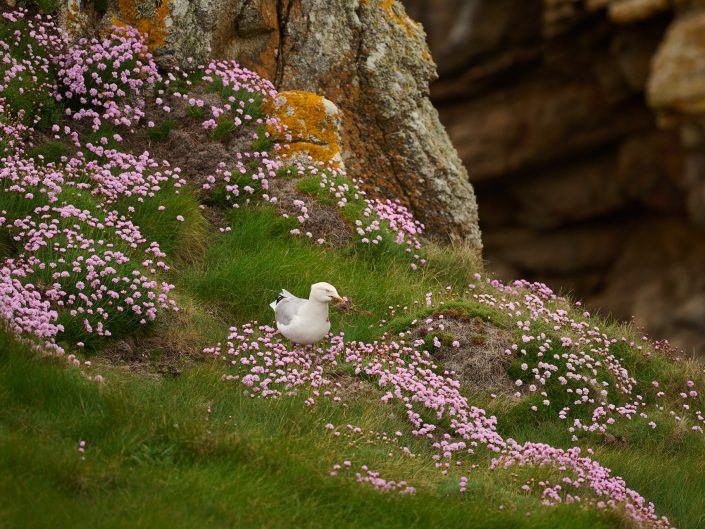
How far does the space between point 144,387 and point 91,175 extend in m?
3.63

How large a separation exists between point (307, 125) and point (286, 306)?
376 centimetres

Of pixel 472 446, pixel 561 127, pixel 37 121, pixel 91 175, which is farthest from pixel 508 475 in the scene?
pixel 561 127

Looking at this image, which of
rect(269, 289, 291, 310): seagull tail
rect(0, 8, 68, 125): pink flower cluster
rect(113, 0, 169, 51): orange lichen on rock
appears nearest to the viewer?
rect(269, 289, 291, 310): seagull tail

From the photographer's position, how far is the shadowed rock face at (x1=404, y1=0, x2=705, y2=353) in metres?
23.7

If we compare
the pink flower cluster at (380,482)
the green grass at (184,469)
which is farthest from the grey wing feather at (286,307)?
the pink flower cluster at (380,482)

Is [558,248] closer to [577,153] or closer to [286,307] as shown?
[577,153]

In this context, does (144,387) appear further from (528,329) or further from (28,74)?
(28,74)

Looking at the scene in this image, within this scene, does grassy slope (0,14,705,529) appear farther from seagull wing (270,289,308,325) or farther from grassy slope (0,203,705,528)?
seagull wing (270,289,308,325)

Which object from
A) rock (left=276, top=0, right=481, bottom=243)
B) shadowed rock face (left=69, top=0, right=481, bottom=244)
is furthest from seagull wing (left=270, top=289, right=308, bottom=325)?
rock (left=276, top=0, right=481, bottom=243)

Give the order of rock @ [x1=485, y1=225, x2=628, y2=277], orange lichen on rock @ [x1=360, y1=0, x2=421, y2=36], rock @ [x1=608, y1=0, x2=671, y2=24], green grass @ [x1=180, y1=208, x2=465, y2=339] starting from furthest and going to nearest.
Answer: rock @ [x1=485, y1=225, x2=628, y2=277] → rock @ [x1=608, y1=0, x2=671, y2=24] → orange lichen on rock @ [x1=360, y1=0, x2=421, y2=36] → green grass @ [x1=180, y1=208, x2=465, y2=339]

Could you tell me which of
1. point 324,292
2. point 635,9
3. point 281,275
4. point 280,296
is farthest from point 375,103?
point 635,9

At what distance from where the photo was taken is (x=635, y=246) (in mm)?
25969

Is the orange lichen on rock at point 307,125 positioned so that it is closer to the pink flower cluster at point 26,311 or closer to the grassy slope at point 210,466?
the grassy slope at point 210,466

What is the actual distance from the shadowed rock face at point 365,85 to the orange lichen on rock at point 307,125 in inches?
26.9
